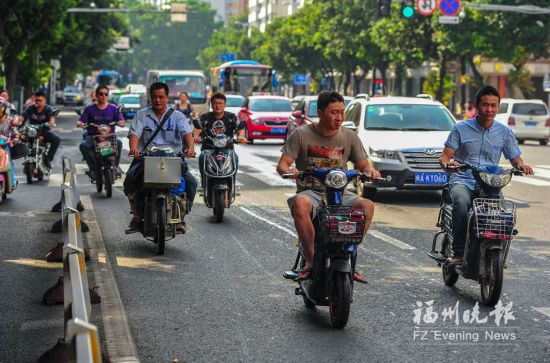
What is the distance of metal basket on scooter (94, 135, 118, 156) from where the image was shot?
1744cm

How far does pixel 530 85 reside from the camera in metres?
60.9

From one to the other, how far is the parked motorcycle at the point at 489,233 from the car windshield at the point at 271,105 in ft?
95.1

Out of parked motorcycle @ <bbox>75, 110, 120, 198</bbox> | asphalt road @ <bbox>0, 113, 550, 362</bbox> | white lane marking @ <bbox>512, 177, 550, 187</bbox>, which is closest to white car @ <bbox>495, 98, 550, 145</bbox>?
white lane marking @ <bbox>512, 177, 550, 187</bbox>

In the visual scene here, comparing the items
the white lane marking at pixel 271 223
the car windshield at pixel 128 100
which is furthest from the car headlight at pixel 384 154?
the car windshield at pixel 128 100

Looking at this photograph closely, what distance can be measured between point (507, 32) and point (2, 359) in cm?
5132

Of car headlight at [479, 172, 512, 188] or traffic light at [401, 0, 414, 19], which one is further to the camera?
traffic light at [401, 0, 414, 19]

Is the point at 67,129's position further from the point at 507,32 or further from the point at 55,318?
the point at 55,318

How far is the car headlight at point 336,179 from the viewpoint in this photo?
25.1 feet

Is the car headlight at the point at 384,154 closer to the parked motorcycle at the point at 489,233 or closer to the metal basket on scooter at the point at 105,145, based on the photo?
the metal basket on scooter at the point at 105,145

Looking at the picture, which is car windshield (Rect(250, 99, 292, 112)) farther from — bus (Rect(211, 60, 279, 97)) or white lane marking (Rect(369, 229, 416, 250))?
white lane marking (Rect(369, 229, 416, 250))

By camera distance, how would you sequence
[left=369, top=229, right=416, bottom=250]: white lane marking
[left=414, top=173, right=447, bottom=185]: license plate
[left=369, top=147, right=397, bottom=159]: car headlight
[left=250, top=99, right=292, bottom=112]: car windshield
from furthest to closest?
[left=250, top=99, right=292, bottom=112]: car windshield
[left=369, top=147, right=397, bottom=159]: car headlight
[left=414, top=173, right=447, bottom=185]: license plate
[left=369, top=229, right=416, bottom=250]: white lane marking

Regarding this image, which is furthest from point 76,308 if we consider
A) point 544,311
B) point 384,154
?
point 384,154

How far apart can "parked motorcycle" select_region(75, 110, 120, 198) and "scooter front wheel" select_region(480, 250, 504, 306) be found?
9672 mm

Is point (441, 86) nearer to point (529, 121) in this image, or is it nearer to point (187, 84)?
point (187, 84)
